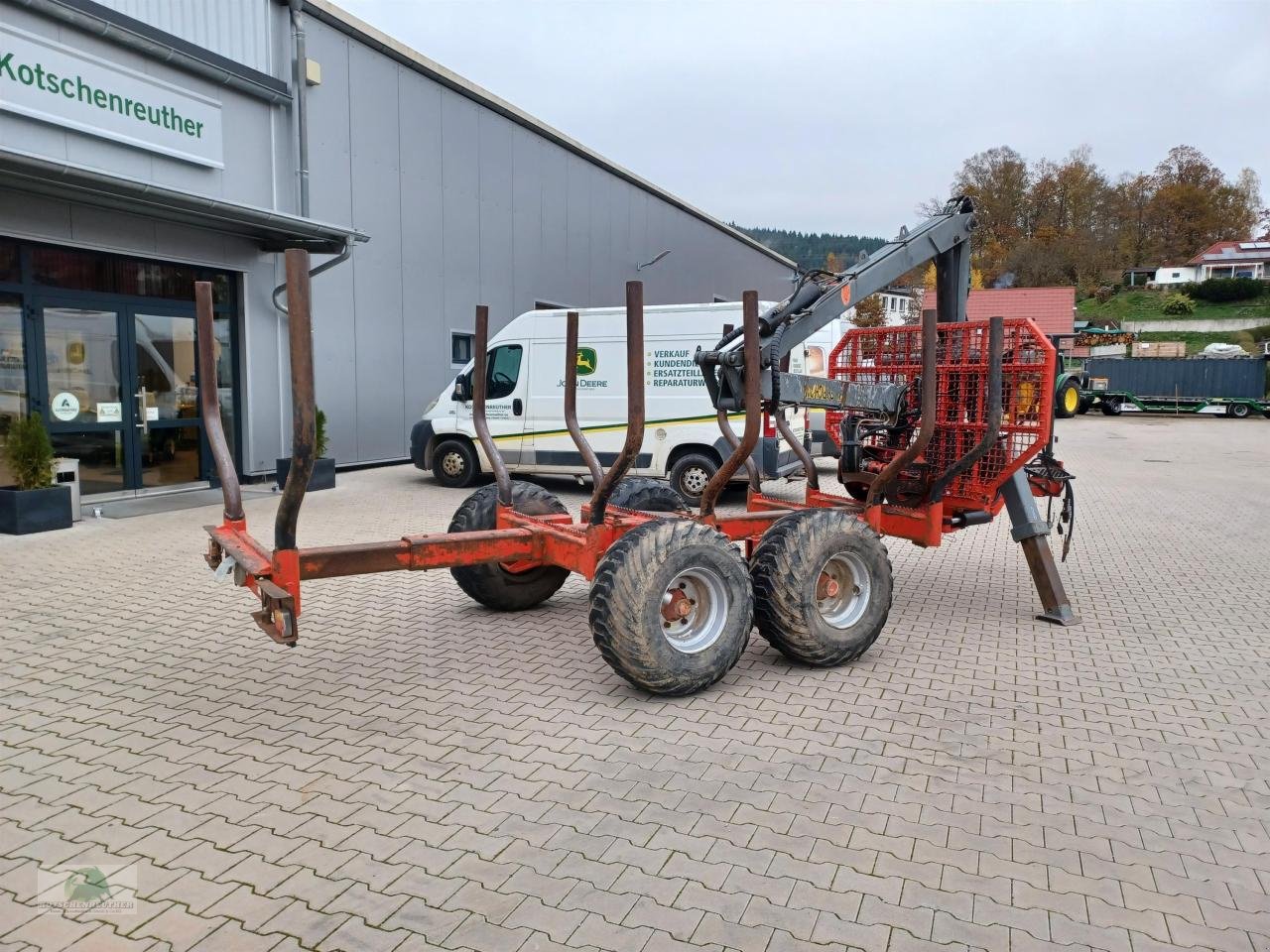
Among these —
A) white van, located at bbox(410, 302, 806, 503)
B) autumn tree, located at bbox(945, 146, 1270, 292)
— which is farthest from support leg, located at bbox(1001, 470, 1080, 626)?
autumn tree, located at bbox(945, 146, 1270, 292)

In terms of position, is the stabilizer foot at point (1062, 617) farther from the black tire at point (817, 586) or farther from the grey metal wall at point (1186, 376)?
the grey metal wall at point (1186, 376)

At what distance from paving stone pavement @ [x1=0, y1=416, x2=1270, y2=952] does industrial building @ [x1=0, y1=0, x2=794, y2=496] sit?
4847 millimetres

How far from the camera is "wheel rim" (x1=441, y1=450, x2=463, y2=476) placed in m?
13.4

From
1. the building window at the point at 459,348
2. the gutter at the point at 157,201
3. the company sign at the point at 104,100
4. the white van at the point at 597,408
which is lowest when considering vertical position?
the white van at the point at 597,408

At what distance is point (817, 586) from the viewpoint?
5.43 meters

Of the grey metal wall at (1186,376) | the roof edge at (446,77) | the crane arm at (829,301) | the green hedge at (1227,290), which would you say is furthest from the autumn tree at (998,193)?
the crane arm at (829,301)

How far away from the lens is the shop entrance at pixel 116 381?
34.0 ft

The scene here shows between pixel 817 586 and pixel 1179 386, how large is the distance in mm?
37606

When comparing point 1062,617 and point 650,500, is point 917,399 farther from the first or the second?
point 650,500

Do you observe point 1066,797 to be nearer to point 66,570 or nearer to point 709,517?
point 709,517

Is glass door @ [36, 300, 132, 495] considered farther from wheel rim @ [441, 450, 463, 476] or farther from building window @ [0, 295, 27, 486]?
wheel rim @ [441, 450, 463, 476]

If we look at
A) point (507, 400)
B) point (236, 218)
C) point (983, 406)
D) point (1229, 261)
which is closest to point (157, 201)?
point (236, 218)

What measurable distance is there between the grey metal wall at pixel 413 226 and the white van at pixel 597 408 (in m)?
2.55

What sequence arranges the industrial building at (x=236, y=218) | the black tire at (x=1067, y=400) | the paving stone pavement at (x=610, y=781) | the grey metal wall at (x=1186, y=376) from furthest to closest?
the grey metal wall at (x=1186, y=376), the industrial building at (x=236, y=218), the black tire at (x=1067, y=400), the paving stone pavement at (x=610, y=781)
